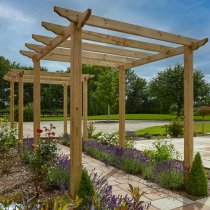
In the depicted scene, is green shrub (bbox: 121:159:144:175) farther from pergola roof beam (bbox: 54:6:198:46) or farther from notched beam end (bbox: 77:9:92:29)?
notched beam end (bbox: 77:9:92:29)

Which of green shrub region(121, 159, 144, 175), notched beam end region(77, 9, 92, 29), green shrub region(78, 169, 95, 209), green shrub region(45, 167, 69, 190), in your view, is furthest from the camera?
green shrub region(121, 159, 144, 175)

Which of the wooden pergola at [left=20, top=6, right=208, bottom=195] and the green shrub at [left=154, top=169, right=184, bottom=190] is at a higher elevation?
the wooden pergola at [left=20, top=6, right=208, bottom=195]

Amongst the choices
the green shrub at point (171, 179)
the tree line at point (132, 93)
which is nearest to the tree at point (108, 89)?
the tree line at point (132, 93)

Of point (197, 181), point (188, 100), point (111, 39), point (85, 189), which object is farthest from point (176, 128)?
point (85, 189)

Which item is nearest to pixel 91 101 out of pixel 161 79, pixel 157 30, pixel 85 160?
pixel 161 79

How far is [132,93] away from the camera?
41.0m

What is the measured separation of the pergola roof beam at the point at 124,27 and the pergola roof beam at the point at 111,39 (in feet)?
2.00

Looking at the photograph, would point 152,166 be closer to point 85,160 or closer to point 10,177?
point 85,160

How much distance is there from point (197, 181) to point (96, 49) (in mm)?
3023

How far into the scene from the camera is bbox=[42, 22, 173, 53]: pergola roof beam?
419cm

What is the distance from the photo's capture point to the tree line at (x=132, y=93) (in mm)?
22547

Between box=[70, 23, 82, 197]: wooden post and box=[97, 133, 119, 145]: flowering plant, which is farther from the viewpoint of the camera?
box=[97, 133, 119, 145]: flowering plant

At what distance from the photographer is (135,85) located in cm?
4188

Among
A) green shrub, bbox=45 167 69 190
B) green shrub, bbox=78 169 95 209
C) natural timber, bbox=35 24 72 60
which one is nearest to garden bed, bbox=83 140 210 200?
green shrub, bbox=45 167 69 190
